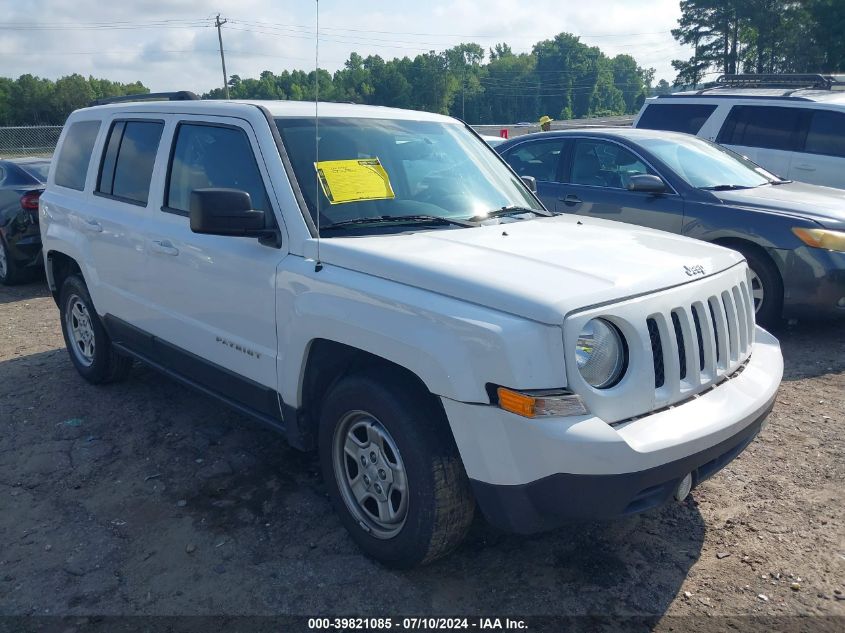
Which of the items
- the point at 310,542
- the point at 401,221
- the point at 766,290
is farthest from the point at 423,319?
the point at 766,290

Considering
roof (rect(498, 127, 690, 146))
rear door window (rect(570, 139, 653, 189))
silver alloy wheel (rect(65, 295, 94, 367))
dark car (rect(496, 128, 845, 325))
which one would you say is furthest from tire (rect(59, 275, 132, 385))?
roof (rect(498, 127, 690, 146))

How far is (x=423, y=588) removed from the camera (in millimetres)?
3072

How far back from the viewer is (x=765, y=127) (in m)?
9.05

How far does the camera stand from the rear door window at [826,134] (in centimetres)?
856

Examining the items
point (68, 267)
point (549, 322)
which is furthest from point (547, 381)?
point (68, 267)

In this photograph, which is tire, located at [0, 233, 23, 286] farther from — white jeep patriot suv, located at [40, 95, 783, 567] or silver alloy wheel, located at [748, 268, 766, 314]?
silver alloy wheel, located at [748, 268, 766, 314]

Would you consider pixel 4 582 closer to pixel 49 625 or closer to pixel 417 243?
pixel 49 625

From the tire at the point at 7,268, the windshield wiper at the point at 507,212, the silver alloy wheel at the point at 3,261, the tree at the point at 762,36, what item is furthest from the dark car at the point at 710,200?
the tree at the point at 762,36

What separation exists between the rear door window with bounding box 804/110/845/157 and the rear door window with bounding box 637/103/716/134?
3.88ft

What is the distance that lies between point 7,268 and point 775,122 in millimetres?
9750

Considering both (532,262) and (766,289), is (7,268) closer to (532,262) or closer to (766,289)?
(532,262)

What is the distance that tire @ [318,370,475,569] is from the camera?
2.81 meters

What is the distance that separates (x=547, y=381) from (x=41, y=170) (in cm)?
944

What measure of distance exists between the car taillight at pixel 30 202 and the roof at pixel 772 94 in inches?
320
